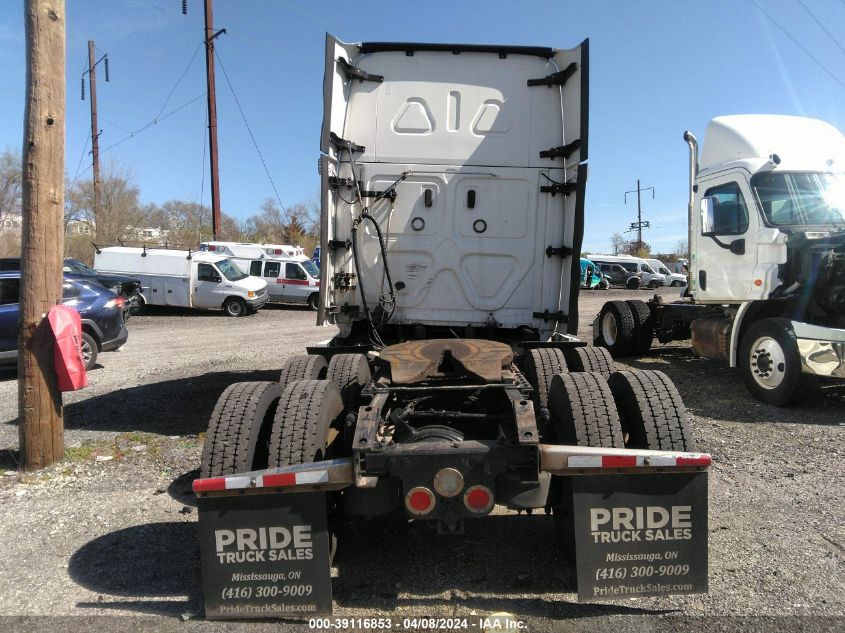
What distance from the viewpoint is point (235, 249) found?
23.8 m

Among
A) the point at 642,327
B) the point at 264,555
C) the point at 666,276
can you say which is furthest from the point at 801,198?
the point at 666,276

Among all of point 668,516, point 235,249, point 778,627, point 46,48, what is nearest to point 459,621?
point 668,516

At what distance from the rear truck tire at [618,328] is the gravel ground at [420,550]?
4.51 metres

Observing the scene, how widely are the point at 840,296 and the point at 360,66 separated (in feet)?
19.1

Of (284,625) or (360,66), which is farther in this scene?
(360,66)

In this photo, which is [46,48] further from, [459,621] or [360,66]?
[459,621]

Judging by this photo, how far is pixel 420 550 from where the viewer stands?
363 centimetres

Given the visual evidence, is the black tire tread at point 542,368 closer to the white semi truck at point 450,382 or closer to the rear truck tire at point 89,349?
the white semi truck at point 450,382

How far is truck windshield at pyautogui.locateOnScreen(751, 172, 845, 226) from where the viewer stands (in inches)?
295

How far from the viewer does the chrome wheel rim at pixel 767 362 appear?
7.02 m

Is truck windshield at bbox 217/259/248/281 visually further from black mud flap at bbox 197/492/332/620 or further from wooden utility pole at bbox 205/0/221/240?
black mud flap at bbox 197/492/332/620

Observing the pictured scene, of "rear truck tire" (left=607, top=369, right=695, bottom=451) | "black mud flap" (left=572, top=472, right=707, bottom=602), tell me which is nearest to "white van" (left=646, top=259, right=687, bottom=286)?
"rear truck tire" (left=607, top=369, right=695, bottom=451)

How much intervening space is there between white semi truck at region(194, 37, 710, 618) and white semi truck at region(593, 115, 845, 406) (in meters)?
3.18

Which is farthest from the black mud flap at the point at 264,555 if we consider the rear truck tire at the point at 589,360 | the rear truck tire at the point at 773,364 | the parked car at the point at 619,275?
the parked car at the point at 619,275
